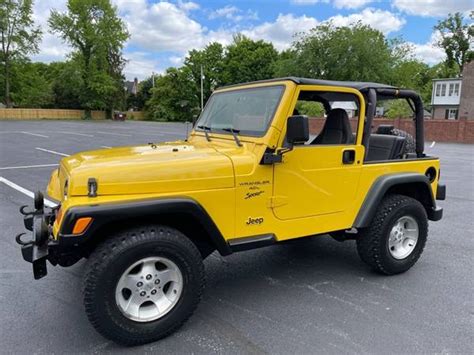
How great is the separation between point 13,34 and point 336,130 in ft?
195

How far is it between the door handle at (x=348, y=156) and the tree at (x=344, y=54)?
115 feet

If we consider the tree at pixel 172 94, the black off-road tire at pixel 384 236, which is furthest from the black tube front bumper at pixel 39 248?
the tree at pixel 172 94

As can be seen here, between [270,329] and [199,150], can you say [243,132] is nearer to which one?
[199,150]

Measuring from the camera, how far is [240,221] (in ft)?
10.1

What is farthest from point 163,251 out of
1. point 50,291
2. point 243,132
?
point 50,291

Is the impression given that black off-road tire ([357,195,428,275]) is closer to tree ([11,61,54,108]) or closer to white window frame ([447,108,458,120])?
white window frame ([447,108,458,120])

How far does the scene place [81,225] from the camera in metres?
2.47

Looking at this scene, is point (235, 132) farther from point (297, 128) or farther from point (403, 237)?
point (403, 237)

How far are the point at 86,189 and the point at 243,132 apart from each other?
4.77 feet

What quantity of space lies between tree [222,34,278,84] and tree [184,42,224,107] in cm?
108

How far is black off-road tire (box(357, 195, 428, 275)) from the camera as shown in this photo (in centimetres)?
381

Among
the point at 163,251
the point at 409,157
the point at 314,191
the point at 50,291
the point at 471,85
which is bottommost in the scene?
the point at 50,291

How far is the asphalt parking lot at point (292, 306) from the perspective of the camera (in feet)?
9.18

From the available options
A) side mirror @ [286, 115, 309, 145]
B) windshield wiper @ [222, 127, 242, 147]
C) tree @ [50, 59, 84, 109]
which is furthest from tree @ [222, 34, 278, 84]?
side mirror @ [286, 115, 309, 145]
